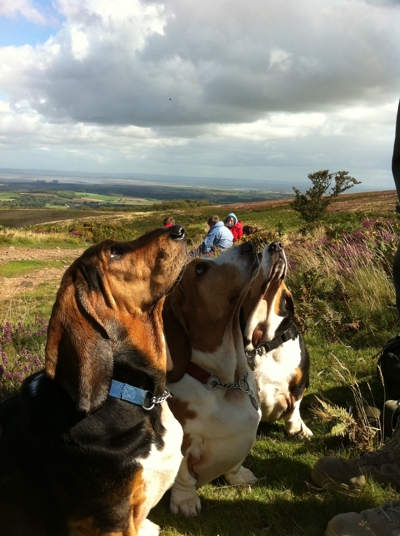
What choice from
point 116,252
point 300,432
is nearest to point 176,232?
point 116,252

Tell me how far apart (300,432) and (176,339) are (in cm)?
181

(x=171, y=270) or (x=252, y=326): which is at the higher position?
(x=171, y=270)

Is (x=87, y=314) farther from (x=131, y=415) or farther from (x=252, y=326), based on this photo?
(x=252, y=326)

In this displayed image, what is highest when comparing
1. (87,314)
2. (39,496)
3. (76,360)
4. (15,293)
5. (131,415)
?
(87,314)

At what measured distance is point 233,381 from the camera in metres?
3.48

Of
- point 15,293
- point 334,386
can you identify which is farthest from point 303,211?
point 334,386

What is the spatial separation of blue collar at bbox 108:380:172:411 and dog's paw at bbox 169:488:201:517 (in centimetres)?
99

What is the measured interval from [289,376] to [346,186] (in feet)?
54.5

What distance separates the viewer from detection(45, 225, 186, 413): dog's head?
2.35m

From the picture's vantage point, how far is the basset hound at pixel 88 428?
2383mm

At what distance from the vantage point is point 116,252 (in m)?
2.92

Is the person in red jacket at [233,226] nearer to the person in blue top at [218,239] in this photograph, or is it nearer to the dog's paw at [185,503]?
the person in blue top at [218,239]

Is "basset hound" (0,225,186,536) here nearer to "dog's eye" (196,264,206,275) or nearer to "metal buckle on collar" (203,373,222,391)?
"metal buckle on collar" (203,373,222,391)

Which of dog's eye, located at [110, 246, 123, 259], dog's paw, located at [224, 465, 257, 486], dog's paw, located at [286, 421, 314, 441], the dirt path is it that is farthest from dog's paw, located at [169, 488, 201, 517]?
the dirt path
